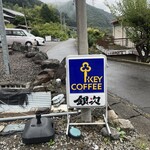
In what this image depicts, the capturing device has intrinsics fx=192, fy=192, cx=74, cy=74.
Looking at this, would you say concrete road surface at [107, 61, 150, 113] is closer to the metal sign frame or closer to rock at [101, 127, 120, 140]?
rock at [101, 127, 120, 140]

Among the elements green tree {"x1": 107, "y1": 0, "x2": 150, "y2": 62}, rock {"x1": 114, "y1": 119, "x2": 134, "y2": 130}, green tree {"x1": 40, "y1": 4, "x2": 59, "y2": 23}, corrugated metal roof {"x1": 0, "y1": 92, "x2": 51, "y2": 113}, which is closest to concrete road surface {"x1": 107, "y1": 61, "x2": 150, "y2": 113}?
rock {"x1": 114, "y1": 119, "x2": 134, "y2": 130}

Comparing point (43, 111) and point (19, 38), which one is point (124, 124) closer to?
point (43, 111)

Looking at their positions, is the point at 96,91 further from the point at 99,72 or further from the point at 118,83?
the point at 118,83

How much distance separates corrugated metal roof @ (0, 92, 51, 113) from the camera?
355cm

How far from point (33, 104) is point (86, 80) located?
4.88 ft

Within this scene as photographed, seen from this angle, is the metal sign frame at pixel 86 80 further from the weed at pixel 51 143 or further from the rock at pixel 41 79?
the rock at pixel 41 79

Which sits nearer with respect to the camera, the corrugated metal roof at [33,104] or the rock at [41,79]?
the corrugated metal roof at [33,104]

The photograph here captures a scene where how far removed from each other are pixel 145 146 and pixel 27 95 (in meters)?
2.48

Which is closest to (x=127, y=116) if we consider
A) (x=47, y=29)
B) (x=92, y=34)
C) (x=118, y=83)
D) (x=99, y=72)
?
(x=99, y=72)

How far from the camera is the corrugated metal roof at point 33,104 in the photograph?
3549mm

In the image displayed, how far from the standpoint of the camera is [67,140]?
2605 millimetres

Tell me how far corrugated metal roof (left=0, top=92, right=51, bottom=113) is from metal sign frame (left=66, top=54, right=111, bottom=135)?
103 centimetres

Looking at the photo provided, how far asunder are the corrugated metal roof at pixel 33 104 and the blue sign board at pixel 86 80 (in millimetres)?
1035

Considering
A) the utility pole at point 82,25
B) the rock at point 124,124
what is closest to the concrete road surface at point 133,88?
the rock at point 124,124
